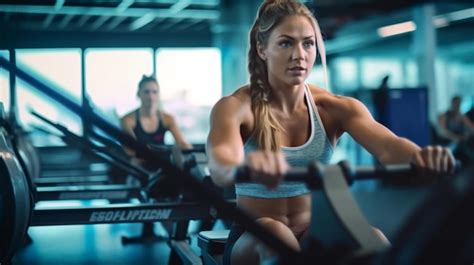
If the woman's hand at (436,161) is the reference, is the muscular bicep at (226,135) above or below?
above

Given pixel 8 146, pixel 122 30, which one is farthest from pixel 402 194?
pixel 122 30

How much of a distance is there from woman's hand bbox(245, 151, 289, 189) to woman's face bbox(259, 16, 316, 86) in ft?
1.68

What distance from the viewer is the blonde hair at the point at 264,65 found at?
5.26 feet

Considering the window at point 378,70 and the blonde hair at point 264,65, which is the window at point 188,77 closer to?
the window at point 378,70

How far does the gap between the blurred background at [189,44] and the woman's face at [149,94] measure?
1.55 meters

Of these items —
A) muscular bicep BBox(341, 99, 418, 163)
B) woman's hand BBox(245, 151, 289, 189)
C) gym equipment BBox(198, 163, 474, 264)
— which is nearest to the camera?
gym equipment BBox(198, 163, 474, 264)

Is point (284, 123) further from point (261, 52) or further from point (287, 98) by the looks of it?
point (261, 52)

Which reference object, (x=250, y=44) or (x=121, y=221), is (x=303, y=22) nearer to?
(x=250, y=44)

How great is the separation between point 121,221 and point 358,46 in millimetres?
13666

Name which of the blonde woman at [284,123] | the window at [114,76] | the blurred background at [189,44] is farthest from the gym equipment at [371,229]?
the window at [114,76]

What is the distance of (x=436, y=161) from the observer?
1268 millimetres

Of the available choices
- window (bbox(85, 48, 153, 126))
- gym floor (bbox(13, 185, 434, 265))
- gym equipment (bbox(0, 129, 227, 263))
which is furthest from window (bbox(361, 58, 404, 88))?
gym equipment (bbox(0, 129, 227, 263))

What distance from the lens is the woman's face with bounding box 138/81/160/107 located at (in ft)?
14.2

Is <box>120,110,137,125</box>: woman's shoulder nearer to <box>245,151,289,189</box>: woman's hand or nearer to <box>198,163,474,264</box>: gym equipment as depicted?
<box>198,163,474,264</box>: gym equipment
